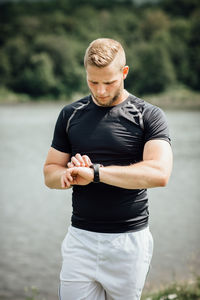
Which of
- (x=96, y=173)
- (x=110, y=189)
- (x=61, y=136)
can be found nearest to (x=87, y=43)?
(x=61, y=136)

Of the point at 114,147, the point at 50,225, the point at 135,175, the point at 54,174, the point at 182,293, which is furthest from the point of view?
the point at 50,225

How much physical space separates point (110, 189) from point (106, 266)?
0.47 meters

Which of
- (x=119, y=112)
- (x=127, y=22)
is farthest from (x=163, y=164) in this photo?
(x=127, y=22)

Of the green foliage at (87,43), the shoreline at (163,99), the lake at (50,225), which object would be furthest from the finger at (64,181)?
the green foliage at (87,43)

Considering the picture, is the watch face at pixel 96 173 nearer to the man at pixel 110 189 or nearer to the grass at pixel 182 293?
the man at pixel 110 189

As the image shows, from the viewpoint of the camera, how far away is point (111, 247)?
8.11 feet

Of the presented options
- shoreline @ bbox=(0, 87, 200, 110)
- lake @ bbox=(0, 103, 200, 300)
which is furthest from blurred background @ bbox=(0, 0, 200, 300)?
shoreline @ bbox=(0, 87, 200, 110)

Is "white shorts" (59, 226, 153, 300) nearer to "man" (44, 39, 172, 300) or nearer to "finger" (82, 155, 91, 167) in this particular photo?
"man" (44, 39, 172, 300)

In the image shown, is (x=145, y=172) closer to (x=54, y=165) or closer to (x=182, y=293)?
(x=54, y=165)

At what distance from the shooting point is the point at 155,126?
242 centimetres

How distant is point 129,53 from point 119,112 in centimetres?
7183

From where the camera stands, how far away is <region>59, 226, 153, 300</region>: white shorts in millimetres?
2482

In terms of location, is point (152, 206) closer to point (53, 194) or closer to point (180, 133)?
point (53, 194)

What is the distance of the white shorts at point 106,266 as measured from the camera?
2.48 m
